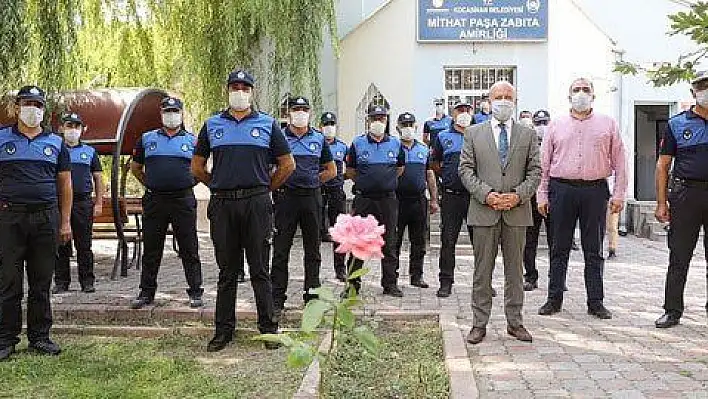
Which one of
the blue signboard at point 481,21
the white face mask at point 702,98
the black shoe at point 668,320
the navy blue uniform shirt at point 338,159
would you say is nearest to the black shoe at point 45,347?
the black shoe at point 668,320

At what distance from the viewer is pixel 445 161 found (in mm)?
8742

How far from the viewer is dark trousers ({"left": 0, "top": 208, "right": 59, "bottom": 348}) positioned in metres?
6.30

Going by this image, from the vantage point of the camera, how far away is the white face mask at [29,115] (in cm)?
634

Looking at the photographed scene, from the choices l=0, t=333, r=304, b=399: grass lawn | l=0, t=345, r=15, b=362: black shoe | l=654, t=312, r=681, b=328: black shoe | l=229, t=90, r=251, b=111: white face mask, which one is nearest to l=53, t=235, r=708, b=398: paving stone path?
l=654, t=312, r=681, b=328: black shoe

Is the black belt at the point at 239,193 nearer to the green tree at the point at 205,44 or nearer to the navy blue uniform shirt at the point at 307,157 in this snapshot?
the navy blue uniform shirt at the point at 307,157

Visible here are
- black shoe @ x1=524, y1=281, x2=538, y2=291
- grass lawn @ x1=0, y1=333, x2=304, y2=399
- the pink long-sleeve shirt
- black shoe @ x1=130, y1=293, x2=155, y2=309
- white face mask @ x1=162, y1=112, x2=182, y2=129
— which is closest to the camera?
grass lawn @ x1=0, y1=333, x2=304, y2=399

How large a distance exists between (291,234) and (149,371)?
7.75 feet

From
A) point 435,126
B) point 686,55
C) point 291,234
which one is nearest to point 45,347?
point 291,234

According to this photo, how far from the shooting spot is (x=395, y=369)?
575 cm

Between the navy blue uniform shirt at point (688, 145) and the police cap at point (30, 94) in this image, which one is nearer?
the police cap at point (30, 94)

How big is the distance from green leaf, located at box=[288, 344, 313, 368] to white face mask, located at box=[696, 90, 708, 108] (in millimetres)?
4409

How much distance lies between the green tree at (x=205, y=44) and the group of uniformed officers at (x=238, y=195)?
467 centimetres

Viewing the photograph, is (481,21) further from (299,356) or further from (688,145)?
(299,356)

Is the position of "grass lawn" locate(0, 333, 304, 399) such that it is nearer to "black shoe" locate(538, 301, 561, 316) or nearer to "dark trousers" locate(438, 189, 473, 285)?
"black shoe" locate(538, 301, 561, 316)
